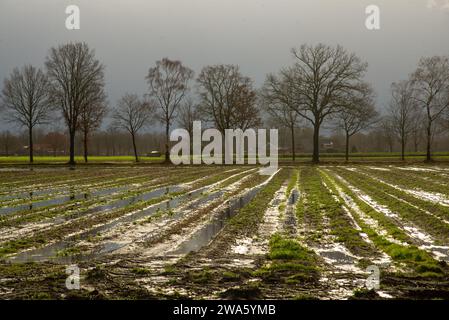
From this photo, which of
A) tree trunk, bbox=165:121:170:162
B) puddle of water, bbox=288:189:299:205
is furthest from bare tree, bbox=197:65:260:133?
puddle of water, bbox=288:189:299:205

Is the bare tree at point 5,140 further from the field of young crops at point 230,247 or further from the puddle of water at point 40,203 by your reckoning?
the field of young crops at point 230,247

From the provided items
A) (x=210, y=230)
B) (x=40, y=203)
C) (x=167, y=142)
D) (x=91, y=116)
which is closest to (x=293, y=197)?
(x=210, y=230)

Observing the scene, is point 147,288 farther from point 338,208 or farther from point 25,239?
point 338,208

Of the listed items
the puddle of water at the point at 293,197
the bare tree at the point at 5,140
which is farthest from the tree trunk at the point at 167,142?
the bare tree at the point at 5,140

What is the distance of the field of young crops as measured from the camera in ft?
→ 23.4

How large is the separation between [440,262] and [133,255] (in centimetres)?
618

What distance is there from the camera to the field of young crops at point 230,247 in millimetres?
7141

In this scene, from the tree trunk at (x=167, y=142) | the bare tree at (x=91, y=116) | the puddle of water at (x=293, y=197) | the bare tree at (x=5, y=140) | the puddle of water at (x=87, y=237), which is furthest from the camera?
the bare tree at (x=5, y=140)

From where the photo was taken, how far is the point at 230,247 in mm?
10102

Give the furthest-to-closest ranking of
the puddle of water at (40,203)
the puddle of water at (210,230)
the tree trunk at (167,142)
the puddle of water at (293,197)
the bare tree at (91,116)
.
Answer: the bare tree at (91,116), the tree trunk at (167,142), the puddle of water at (293,197), the puddle of water at (40,203), the puddle of water at (210,230)

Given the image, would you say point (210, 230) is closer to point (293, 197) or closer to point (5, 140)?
point (293, 197)
